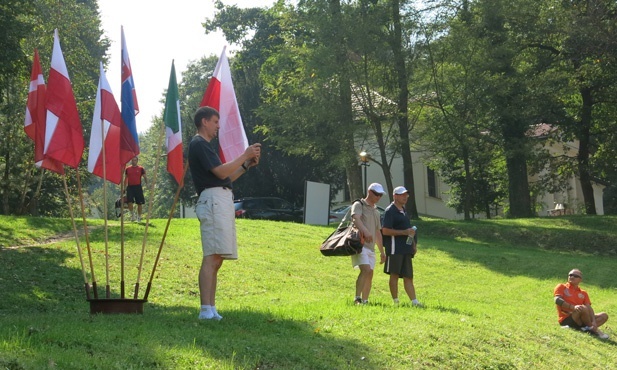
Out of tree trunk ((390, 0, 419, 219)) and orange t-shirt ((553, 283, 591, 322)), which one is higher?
tree trunk ((390, 0, 419, 219))

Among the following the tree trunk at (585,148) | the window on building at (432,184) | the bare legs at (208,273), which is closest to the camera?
the bare legs at (208,273)

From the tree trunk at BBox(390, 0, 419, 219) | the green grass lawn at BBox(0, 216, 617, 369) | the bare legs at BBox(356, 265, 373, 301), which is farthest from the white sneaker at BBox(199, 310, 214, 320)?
the tree trunk at BBox(390, 0, 419, 219)

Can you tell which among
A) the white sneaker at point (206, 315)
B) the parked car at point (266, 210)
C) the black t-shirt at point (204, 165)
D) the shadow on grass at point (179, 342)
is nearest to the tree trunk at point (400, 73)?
the parked car at point (266, 210)

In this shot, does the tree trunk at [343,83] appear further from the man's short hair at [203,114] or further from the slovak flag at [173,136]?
the man's short hair at [203,114]

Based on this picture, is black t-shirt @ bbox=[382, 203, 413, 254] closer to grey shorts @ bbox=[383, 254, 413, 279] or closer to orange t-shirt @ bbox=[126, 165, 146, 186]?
grey shorts @ bbox=[383, 254, 413, 279]

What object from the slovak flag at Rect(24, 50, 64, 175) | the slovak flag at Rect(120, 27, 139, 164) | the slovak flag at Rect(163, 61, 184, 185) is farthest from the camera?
the slovak flag at Rect(163, 61, 184, 185)

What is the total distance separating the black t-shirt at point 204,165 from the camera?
9188 mm

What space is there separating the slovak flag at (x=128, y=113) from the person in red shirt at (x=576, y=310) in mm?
7615

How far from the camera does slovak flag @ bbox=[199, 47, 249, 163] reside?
1023 cm

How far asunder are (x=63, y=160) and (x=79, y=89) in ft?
72.7

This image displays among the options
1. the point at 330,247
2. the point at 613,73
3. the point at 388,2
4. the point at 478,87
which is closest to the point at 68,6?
Answer: the point at 388,2

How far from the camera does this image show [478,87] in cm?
3547

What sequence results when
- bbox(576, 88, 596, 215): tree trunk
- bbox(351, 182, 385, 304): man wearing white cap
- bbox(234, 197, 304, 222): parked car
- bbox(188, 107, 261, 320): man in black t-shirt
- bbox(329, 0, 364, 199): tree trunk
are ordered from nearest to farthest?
bbox(188, 107, 261, 320): man in black t-shirt, bbox(351, 182, 385, 304): man wearing white cap, bbox(329, 0, 364, 199): tree trunk, bbox(576, 88, 596, 215): tree trunk, bbox(234, 197, 304, 222): parked car

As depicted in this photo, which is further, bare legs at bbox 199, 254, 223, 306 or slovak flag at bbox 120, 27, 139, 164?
slovak flag at bbox 120, 27, 139, 164
